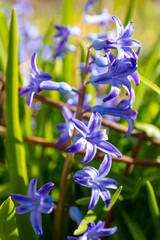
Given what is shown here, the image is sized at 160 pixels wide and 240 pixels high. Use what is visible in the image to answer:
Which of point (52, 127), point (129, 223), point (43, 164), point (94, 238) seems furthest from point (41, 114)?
point (94, 238)

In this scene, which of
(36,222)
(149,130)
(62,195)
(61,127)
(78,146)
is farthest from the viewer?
(149,130)

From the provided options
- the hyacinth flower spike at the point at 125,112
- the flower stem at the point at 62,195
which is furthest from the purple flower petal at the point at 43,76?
the hyacinth flower spike at the point at 125,112

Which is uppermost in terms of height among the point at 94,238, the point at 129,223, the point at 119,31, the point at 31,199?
the point at 119,31

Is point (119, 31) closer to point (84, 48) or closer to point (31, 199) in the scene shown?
point (31, 199)

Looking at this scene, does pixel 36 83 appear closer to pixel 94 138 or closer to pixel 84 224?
pixel 94 138

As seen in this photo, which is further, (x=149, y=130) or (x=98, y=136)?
(x=149, y=130)

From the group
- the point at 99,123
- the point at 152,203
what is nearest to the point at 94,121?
the point at 99,123
